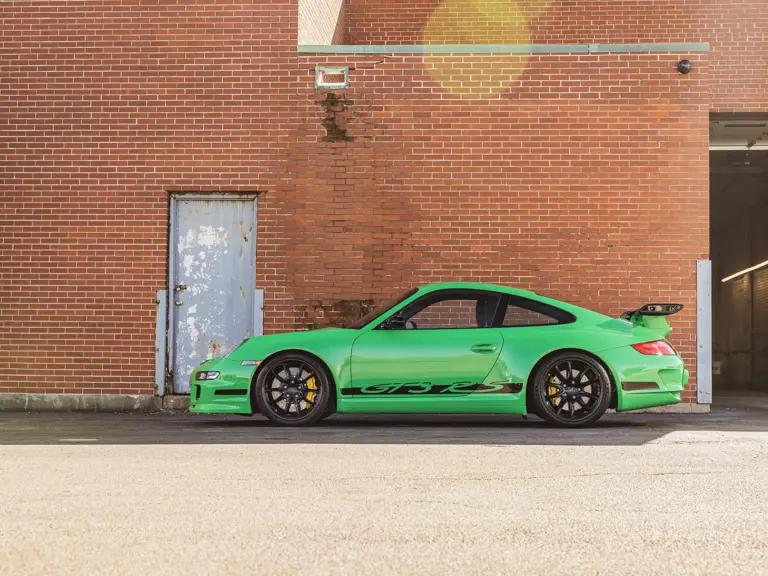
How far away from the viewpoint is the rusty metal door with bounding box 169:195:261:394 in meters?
12.8

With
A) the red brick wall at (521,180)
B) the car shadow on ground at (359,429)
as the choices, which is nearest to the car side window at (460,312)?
the car shadow on ground at (359,429)

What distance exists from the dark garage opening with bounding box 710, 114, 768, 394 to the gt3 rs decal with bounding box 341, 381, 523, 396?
444 inches

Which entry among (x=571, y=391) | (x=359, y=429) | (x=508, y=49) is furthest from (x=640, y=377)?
(x=508, y=49)

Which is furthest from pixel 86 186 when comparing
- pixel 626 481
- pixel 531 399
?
pixel 626 481

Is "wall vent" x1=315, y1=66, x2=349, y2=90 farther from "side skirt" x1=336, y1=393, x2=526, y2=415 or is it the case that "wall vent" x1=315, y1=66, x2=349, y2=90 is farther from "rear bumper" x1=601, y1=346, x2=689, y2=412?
"rear bumper" x1=601, y1=346, x2=689, y2=412

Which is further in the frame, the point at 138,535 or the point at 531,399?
the point at 531,399

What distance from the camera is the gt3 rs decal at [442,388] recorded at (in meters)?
9.37

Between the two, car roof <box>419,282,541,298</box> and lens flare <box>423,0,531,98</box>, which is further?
lens flare <box>423,0,531,98</box>

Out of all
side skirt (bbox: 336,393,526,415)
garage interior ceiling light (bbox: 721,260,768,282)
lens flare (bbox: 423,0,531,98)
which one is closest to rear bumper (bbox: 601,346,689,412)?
side skirt (bbox: 336,393,526,415)

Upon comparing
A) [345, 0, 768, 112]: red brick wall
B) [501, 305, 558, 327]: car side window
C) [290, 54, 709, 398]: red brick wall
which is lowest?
[501, 305, 558, 327]: car side window

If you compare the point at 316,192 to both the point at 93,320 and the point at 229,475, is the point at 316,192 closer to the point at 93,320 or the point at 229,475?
the point at 93,320

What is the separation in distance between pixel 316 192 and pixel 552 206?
2882 mm

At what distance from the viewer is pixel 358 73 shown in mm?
12969

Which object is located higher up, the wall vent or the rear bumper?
the wall vent
